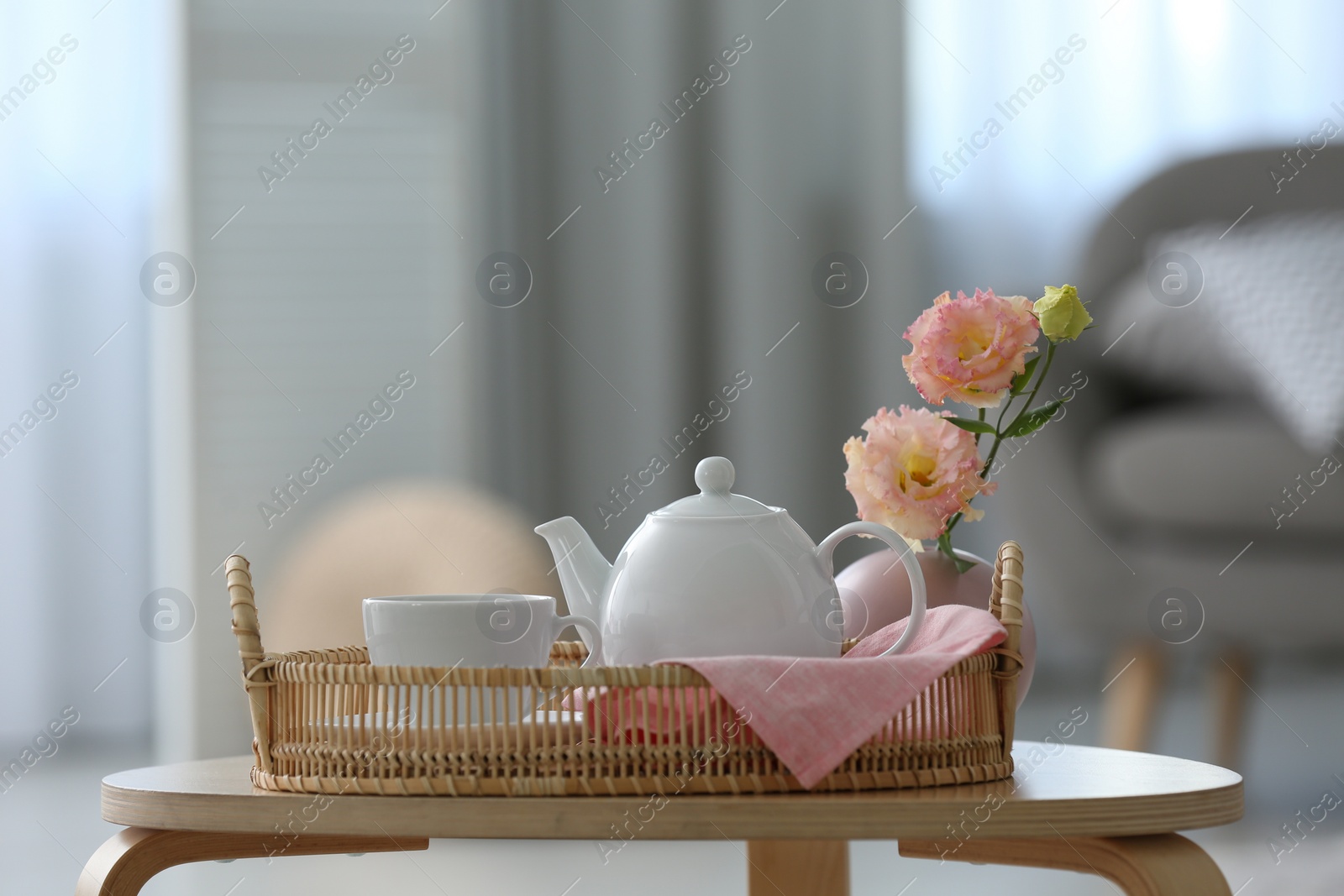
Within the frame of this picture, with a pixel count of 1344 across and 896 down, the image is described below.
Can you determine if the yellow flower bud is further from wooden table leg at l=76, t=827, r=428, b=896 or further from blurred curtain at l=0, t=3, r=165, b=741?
blurred curtain at l=0, t=3, r=165, b=741

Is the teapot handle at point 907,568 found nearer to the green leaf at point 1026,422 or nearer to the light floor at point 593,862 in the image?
the green leaf at point 1026,422

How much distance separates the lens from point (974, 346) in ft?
2.66

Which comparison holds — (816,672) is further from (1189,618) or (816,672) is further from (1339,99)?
(1339,99)

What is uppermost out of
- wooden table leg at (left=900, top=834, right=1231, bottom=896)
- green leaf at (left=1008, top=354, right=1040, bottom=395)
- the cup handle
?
green leaf at (left=1008, top=354, right=1040, bottom=395)

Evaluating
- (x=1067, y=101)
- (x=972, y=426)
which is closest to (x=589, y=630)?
(x=972, y=426)

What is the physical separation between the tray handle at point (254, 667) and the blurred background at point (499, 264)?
112cm

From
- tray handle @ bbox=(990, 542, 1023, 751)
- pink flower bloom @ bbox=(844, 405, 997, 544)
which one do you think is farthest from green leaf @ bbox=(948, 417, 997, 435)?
tray handle @ bbox=(990, 542, 1023, 751)

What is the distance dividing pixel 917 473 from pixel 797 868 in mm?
274

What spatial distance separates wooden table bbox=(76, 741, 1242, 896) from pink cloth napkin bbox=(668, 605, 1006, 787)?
2 cm

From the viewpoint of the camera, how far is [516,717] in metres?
→ 0.57

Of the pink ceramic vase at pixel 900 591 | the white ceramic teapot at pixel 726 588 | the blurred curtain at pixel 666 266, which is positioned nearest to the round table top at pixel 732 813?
the white ceramic teapot at pixel 726 588

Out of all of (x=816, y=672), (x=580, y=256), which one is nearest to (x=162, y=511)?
(x=580, y=256)

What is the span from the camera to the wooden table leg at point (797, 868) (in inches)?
32.8

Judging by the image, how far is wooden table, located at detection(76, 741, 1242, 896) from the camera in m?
0.54
